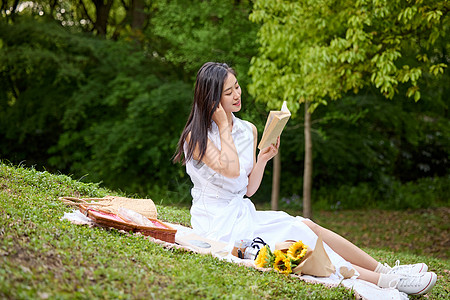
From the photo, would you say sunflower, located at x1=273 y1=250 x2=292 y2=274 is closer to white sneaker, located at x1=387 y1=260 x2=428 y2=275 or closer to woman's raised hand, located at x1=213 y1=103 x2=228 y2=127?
white sneaker, located at x1=387 y1=260 x2=428 y2=275

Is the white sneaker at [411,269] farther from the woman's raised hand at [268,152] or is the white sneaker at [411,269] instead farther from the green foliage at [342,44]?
Answer: the green foliage at [342,44]

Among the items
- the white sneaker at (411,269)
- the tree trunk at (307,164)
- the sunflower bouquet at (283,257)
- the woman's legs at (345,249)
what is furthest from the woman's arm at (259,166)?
the tree trunk at (307,164)

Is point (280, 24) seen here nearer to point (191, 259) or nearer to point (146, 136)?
point (146, 136)

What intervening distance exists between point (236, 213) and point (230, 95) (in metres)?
0.95

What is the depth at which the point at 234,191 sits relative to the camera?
415 cm

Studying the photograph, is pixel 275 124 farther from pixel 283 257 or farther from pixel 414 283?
pixel 414 283

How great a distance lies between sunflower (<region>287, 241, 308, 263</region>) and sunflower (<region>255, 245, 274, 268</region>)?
15cm

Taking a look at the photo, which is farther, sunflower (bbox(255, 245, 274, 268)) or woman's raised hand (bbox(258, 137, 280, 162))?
woman's raised hand (bbox(258, 137, 280, 162))

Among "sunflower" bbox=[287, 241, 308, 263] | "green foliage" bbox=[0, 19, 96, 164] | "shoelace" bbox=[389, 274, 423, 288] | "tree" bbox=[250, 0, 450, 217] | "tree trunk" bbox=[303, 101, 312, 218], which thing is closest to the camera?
"sunflower" bbox=[287, 241, 308, 263]

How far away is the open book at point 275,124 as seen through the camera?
3.84 m

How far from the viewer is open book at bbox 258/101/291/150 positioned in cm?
384

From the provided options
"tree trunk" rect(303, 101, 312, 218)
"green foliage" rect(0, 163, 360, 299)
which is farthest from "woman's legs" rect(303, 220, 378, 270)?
"tree trunk" rect(303, 101, 312, 218)

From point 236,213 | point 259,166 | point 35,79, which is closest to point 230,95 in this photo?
point 259,166

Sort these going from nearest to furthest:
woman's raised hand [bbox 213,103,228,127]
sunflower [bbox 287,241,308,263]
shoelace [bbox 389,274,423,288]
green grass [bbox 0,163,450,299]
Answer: green grass [bbox 0,163,450,299]
sunflower [bbox 287,241,308,263]
shoelace [bbox 389,274,423,288]
woman's raised hand [bbox 213,103,228,127]
